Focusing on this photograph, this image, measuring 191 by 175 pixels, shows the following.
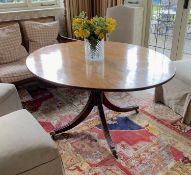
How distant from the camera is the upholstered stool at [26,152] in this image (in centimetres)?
117

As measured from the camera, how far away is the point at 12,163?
1.16 meters

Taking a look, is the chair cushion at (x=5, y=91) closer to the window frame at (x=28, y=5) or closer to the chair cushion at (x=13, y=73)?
the chair cushion at (x=13, y=73)

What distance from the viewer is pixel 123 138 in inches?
78.4

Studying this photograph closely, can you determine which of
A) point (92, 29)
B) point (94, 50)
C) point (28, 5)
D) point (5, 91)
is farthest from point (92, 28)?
point (28, 5)

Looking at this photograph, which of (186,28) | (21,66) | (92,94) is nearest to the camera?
(92,94)

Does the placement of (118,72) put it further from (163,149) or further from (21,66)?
(21,66)

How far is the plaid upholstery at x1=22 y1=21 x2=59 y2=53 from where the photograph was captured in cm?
291

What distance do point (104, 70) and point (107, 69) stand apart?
0.03 metres

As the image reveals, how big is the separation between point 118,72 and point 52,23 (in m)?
1.76

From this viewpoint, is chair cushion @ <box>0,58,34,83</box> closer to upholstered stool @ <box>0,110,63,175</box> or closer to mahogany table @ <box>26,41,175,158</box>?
mahogany table @ <box>26,41,175,158</box>

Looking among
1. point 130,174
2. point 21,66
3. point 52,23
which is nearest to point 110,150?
point 130,174

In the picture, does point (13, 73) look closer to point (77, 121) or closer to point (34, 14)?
point (77, 121)

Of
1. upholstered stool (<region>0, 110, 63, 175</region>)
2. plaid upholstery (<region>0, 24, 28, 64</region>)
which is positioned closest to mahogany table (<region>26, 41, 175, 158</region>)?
upholstered stool (<region>0, 110, 63, 175</region>)

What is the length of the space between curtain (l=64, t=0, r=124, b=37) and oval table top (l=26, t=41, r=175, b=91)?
1283 mm
